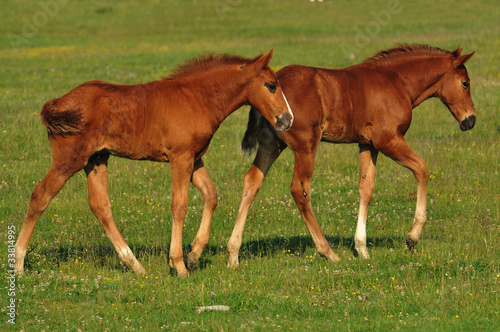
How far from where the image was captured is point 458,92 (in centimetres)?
927

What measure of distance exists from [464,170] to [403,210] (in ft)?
7.90

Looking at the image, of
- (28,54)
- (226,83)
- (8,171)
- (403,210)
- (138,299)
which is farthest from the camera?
(28,54)

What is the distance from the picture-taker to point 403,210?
35.5 ft

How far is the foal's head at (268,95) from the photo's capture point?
7.73 meters

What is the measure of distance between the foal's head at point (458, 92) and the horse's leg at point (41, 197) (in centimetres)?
516

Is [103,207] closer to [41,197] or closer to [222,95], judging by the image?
[41,197]

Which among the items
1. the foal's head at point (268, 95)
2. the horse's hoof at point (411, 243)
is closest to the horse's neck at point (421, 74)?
the horse's hoof at point (411, 243)

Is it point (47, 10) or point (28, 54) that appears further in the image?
point (47, 10)

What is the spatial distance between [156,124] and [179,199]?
921 mm

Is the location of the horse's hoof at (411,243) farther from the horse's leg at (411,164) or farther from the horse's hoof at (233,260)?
the horse's hoof at (233,260)

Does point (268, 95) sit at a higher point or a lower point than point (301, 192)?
higher

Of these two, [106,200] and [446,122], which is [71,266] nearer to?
[106,200]

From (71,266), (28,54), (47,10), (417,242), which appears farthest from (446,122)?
(47,10)

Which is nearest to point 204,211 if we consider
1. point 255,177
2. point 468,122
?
point 255,177
